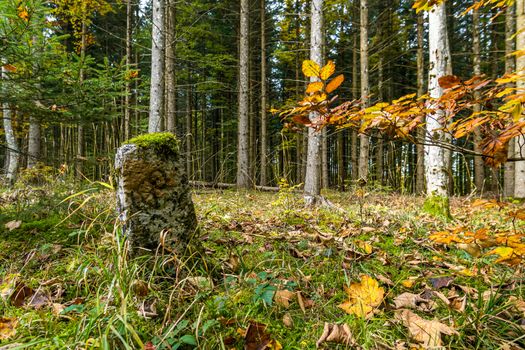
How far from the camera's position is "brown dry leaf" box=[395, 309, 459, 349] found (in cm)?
120

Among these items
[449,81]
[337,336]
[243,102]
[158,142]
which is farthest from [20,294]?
[243,102]

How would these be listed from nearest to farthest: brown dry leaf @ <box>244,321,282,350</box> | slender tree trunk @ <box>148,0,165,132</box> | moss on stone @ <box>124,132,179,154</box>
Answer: brown dry leaf @ <box>244,321,282,350</box>
moss on stone @ <box>124,132,179,154</box>
slender tree trunk @ <box>148,0,165,132</box>

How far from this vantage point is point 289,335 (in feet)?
4.30

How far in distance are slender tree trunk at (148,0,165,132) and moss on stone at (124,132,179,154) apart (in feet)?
13.9

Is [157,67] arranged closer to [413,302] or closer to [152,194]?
[152,194]

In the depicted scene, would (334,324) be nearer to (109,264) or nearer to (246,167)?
(109,264)

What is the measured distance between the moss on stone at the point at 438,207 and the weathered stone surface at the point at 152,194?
12.5 feet

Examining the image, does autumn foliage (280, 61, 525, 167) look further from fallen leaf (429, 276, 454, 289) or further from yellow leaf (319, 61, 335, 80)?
fallen leaf (429, 276, 454, 289)

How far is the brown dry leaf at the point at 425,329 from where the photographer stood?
3.95ft

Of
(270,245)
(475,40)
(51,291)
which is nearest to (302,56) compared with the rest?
(475,40)

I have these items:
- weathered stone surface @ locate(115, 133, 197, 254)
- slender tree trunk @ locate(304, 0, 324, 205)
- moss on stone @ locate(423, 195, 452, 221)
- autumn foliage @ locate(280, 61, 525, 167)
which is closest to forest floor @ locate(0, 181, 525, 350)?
weathered stone surface @ locate(115, 133, 197, 254)

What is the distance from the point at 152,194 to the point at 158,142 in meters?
0.32

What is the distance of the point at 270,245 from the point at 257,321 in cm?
106

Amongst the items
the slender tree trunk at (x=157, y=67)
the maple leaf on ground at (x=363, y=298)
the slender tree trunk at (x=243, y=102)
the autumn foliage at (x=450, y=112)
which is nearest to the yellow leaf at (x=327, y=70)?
the autumn foliage at (x=450, y=112)
